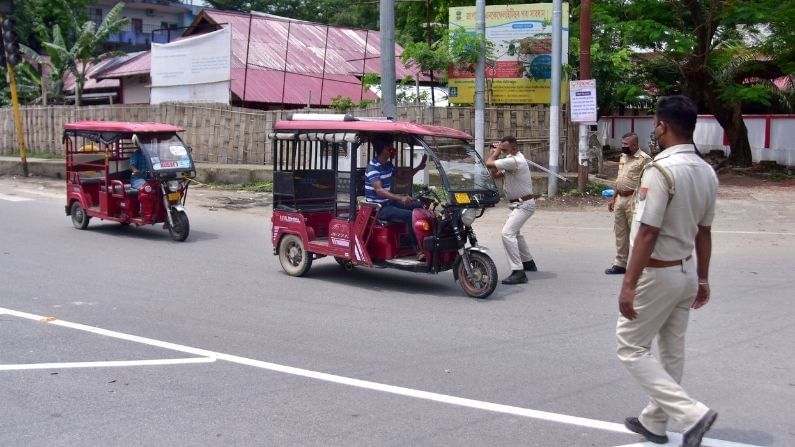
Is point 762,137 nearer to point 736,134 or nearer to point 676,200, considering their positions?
point 736,134

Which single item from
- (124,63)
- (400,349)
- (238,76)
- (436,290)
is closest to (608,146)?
(238,76)

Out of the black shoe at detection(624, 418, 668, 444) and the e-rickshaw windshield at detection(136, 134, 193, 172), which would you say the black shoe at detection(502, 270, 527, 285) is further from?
the e-rickshaw windshield at detection(136, 134, 193, 172)

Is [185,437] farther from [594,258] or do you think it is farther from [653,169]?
[594,258]

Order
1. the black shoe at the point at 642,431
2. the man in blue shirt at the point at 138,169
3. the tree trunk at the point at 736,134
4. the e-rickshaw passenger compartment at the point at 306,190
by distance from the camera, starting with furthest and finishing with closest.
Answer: the tree trunk at the point at 736,134, the man in blue shirt at the point at 138,169, the e-rickshaw passenger compartment at the point at 306,190, the black shoe at the point at 642,431

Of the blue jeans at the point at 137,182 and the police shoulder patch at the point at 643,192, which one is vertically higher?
the police shoulder patch at the point at 643,192

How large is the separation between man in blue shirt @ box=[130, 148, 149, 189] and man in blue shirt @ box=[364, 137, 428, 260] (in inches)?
216

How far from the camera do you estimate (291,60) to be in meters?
30.0

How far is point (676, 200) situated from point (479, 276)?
15.2 feet

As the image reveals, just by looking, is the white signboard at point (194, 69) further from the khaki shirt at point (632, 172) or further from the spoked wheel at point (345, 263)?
the khaki shirt at point (632, 172)

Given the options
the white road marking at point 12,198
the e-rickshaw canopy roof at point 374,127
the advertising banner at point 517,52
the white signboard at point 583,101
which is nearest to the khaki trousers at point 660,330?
the e-rickshaw canopy roof at point 374,127

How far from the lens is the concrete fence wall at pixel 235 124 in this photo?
19219mm

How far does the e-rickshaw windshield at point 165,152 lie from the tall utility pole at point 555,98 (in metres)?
7.52

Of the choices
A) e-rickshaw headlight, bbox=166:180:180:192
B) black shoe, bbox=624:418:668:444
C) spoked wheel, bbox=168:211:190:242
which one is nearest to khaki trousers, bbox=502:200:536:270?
black shoe, bbox=624:418:668:444

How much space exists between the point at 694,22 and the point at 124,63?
74.2 feet
